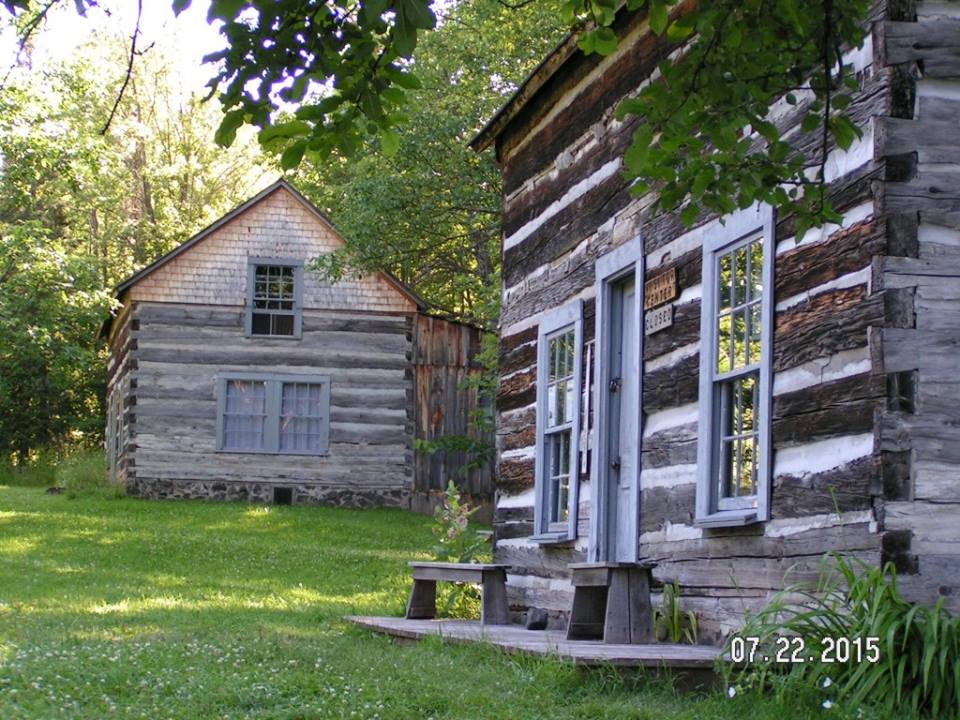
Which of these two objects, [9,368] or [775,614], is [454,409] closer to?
[9,368]

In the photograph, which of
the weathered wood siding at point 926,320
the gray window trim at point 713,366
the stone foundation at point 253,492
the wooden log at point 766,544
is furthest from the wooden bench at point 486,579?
the stone foundation at point 253,492

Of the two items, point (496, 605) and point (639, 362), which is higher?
point (639, 362)

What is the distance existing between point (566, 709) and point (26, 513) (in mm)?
19084

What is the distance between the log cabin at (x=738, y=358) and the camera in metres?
6.73

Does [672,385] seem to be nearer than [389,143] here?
No

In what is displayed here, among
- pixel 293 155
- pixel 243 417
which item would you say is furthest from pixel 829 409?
pixel 243 417

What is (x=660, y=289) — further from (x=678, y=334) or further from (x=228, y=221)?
(x=228, y=221)

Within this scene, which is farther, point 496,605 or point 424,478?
point 424,478

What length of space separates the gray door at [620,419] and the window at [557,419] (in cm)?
47

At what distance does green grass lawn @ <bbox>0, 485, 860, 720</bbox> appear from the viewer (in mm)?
7039

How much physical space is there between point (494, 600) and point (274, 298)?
1802cm

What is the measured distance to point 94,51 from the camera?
44344 mm

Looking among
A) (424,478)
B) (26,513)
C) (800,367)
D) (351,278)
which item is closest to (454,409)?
(424,478)

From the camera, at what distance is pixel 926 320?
6781 mm
